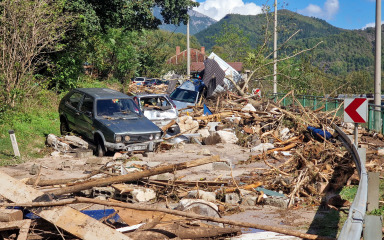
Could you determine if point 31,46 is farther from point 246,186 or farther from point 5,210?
point 5,210

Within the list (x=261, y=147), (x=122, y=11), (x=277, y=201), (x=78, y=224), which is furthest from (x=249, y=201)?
(x=122, y=11)

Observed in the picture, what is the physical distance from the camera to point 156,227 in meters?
5.77

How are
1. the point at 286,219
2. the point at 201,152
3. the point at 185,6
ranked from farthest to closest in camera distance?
the point at 185,6 → the point at 201,152 → the point at 286,219

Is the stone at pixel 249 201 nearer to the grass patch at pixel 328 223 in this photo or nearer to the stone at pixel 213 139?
the grass patch at pixel 328 223

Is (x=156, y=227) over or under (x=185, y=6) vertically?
under

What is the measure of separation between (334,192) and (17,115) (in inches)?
468

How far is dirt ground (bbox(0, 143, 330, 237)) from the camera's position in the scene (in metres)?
7.49

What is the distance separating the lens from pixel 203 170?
1143 centimetres

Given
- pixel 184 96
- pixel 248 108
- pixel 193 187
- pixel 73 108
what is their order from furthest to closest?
pixel 184 96 < pixel 248 108 < pixel 73 108 < pixel 193 187

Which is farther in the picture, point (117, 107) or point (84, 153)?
point (117, 107)

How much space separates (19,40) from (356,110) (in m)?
12.8

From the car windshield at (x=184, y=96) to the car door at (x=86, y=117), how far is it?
8.87 m

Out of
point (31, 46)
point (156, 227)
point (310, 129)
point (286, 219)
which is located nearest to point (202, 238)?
point (156, 227)

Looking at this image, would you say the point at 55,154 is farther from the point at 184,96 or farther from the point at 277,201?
the point at 184,96
